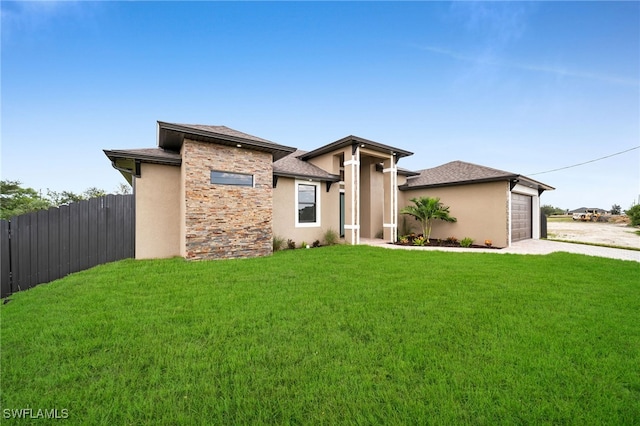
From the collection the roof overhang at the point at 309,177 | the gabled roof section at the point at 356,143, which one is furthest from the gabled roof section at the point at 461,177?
the roof overhang at the point at 309,177

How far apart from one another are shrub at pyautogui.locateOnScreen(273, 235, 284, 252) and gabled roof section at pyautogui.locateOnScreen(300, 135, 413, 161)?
5306 mm

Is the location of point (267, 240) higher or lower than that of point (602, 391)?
higher

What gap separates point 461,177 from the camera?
12.8 m

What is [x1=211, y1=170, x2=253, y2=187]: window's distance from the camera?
787cm

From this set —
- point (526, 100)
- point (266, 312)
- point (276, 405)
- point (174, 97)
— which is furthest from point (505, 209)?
point (174, 97)

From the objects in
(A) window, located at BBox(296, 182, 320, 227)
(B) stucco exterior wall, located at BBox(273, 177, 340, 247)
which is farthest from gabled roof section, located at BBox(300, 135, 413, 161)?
(A) window, located at BBox(296, 182, 320, 227)

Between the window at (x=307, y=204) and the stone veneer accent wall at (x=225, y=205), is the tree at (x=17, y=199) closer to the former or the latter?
the stone veneer accent wall at (x=225, y=205)

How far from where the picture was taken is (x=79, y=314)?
3.66 meters

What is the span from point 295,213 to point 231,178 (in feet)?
11.5

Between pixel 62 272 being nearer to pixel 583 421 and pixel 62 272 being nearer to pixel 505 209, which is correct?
pixel 583 421

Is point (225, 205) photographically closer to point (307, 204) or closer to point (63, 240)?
point (63, 240)

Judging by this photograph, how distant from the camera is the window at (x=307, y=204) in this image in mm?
10961

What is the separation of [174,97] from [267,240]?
11.6 m

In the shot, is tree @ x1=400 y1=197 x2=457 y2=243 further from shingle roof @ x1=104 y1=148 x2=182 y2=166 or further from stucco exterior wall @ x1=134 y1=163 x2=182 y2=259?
shingle roof @ x1=104 y1=148 x2=182 y2=166
